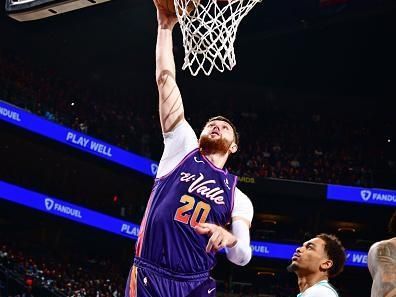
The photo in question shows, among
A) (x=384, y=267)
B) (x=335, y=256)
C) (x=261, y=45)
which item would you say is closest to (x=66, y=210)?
(x=261, y=45)

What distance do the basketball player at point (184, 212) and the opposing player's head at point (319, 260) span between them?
756 mm

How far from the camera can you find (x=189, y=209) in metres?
3.10

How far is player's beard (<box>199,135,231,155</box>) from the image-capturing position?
331 cm

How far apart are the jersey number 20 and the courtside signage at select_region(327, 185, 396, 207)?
51.6 ft

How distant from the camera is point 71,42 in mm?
20453

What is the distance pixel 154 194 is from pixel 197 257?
1.27ft

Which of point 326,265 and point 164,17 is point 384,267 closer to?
point 326,265

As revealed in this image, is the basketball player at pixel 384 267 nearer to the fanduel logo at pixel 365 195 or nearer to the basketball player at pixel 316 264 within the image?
the basketball player at pixel 316 264

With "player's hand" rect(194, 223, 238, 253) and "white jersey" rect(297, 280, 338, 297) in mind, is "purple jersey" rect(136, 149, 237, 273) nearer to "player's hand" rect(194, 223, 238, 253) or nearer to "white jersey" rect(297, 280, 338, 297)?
"player's hand" rect(194, 223, 238, 253)

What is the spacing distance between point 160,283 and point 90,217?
47.7 feet

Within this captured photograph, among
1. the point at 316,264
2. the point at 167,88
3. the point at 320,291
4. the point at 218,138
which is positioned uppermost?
the point at 167,88

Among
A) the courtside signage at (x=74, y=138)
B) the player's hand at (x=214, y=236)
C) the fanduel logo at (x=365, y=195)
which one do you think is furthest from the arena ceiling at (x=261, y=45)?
the player's hand at (x=214, y=236)

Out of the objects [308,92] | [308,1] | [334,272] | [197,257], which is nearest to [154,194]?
[197,257]

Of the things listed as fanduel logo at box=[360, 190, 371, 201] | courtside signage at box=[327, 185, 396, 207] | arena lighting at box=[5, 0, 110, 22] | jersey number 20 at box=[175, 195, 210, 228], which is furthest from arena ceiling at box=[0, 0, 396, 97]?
jersey number 20 at box=[175, 195, 210, 228]
